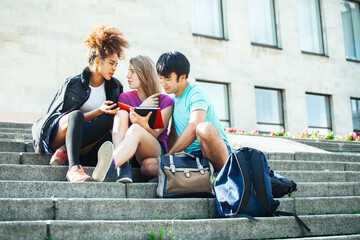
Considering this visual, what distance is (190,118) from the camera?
4.44 metres

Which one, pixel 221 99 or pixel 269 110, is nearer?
pixel 221 99

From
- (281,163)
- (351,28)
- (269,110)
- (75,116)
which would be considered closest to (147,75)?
(75,116)

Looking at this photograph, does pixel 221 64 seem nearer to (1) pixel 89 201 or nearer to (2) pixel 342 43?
(2) pixel 342 43

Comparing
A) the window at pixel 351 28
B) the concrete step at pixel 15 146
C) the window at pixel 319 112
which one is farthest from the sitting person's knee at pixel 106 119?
the window at pixel 351 28

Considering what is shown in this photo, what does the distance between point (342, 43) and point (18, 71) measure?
11481mm

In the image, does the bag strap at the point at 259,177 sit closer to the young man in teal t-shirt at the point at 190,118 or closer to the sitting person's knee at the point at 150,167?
the young man in teal t-shirt at the point at 190,118

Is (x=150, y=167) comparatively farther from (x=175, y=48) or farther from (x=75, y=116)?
(x=175, y=48)

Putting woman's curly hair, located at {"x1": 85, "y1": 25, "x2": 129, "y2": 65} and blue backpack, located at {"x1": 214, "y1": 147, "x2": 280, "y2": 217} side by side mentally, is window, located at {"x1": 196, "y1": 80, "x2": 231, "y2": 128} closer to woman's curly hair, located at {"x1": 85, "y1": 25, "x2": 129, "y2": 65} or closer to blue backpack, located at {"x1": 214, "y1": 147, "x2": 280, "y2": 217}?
woman's curly hair, located at {"x1": 85, "y1": 25, "x2": 129, "y2": 65}

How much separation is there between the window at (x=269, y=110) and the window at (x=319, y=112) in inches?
48.7

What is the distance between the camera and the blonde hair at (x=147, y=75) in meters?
5.07

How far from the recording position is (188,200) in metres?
3.99

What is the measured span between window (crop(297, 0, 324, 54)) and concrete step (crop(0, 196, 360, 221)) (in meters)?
12.5

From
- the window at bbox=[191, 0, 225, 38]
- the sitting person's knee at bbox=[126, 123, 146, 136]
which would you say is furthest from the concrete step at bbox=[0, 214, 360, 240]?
the window at bbox=[191, 0, 225, 38]

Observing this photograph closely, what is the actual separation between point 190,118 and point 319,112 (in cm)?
1216
